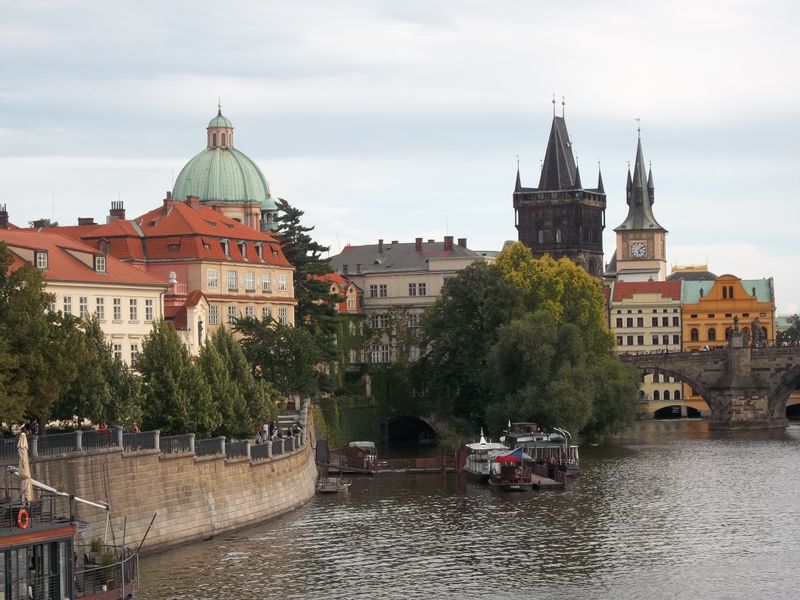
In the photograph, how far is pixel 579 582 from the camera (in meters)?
58.5

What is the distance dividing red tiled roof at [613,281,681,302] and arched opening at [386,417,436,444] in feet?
185

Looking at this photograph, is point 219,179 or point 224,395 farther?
point 219,179

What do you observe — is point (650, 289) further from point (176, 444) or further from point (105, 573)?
point (105, 573)

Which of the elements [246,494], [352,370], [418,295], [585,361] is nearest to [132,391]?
[246,494]

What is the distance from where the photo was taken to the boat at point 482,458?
92375 millimetres

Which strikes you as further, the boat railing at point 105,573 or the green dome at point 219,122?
the green dome at point 219,122

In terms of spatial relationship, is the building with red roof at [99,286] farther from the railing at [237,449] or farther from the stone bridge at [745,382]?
the stone bridge at [745,382]

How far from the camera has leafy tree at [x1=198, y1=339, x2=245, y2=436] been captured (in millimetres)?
77375

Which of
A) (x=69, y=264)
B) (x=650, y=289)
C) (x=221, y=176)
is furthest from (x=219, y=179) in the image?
(x=69, y=264)

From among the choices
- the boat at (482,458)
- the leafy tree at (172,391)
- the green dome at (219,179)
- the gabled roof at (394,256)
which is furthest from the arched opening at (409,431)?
the leafy tree at (172,391)

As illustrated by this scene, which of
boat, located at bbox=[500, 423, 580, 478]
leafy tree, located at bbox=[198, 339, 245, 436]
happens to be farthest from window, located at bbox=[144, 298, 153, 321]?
boat, located at bbox=[500, 423, 580, 478]

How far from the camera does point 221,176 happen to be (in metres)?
148

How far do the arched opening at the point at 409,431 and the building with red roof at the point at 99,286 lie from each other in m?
40.2

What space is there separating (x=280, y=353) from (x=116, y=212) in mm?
25462
